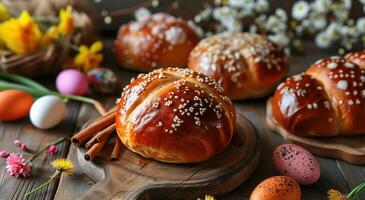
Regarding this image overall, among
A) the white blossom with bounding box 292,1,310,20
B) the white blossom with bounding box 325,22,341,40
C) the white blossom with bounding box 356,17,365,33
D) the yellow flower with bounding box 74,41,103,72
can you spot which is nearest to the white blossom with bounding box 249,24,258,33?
the white blossom with bounding box 292,1,310,20

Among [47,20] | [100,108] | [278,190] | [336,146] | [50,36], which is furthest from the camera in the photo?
[47,20]

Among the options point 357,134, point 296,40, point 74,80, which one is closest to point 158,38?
point 74,80

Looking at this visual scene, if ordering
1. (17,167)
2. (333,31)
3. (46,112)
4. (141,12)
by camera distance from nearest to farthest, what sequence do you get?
(17,167) < (46,112) < (333,31) < (141,12)

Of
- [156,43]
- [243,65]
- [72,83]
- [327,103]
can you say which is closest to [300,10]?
[243,65]

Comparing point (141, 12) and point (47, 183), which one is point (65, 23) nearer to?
point (141, 12)

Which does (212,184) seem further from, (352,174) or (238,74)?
(238,74)
